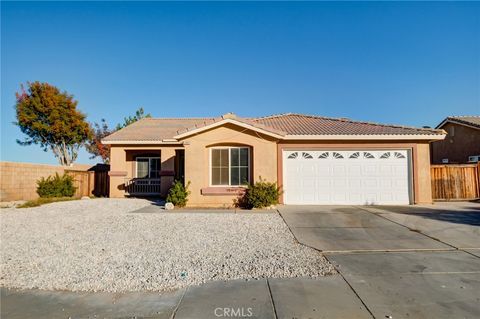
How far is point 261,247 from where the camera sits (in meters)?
6.43

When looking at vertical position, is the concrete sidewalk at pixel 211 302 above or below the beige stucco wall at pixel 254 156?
below

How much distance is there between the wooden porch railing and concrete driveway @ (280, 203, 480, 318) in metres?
10.7

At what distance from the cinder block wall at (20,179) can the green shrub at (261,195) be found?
1403 cm

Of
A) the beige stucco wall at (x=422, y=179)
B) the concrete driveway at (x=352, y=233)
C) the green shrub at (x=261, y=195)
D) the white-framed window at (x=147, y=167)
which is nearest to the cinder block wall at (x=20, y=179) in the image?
the white-framed window at (x=147, y=167)

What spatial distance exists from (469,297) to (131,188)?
1734 cm

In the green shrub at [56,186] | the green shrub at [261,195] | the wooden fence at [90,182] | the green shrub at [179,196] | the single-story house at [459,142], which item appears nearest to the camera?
the green shrub at [261,195]

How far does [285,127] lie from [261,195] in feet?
14.8

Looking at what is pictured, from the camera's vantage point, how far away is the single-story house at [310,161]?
1250 centimetres

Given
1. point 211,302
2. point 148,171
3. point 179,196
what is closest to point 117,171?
point 148,171

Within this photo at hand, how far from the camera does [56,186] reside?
17.2 metres

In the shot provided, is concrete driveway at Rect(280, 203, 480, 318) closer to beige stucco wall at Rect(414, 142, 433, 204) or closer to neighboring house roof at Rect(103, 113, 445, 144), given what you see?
beige stucco wall at Rect(414, 142, 433, 204)

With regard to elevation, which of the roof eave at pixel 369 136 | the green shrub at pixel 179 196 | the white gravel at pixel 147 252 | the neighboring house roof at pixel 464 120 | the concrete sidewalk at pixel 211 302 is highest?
the neighboring house roof at pixel 464 120

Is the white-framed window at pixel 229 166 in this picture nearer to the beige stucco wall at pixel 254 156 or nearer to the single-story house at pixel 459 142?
the beige stucco wall at pixel 254 156

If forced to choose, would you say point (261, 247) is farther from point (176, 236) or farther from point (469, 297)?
point (469, 297)
